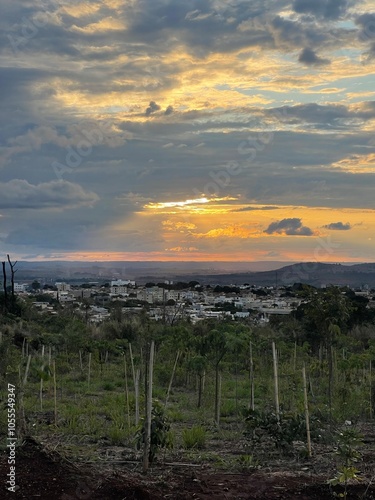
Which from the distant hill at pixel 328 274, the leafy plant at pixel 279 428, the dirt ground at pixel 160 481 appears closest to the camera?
the dirt ground at pixel 160 481

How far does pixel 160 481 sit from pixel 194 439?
1.97 meters

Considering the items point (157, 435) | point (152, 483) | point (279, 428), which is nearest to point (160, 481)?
point (152, 483)

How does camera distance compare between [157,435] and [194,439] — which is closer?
[157,435]

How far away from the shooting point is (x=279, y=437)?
732cm

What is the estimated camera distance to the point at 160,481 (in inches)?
231

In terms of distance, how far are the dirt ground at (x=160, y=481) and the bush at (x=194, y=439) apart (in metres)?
1.09

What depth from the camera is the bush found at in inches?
306

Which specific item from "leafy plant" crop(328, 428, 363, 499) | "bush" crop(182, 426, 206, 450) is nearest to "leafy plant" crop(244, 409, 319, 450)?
"bush" crop(182, 426, 206, 450)

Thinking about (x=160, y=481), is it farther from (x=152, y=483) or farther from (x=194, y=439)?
(x=194, y=439)

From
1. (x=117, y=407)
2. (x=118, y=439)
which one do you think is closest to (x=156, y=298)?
(x=117, y=407)

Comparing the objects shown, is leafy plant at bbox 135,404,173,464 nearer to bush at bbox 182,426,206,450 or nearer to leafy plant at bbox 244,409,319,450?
bush at bbox 182,426,206,450

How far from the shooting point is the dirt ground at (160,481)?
5.46 meters

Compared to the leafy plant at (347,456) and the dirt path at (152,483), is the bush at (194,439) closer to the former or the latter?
the dirt path at (152,483)

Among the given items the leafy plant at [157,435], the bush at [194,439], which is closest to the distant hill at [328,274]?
the bush at [194,439]
